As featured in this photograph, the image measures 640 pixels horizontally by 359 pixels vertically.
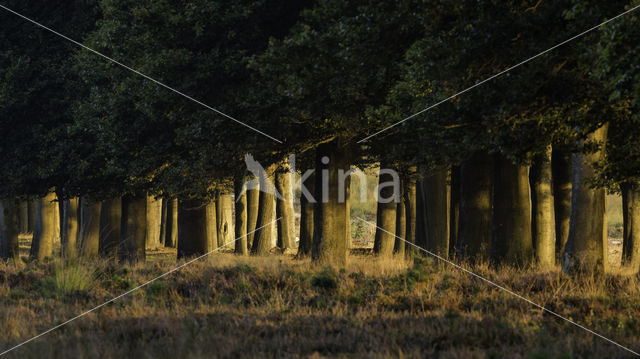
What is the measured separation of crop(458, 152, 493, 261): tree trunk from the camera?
64.0 ft

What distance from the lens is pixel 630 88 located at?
9.91m

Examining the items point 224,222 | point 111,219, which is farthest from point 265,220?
point 224,222

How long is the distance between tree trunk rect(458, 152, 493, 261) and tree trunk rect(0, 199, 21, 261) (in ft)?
67.7

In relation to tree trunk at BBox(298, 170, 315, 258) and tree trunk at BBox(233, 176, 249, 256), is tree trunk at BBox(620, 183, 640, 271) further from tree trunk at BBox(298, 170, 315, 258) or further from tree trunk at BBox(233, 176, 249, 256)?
tree trunk at BBox(233, 176, 249, 256)

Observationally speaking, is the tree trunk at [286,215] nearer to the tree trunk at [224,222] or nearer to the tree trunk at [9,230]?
the tree trunk at [224,222]

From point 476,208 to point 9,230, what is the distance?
70.5 ft

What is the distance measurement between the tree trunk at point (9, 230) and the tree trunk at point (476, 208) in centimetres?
2063

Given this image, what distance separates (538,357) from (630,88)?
15.3 feet

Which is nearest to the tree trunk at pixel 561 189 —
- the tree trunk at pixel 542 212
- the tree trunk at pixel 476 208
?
the tree trunk at pixel 542 212

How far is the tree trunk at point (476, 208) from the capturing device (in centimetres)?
1950

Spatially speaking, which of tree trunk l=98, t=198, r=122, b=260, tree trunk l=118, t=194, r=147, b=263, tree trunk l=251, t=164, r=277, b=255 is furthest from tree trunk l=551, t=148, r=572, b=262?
tree trunk l=98, t=198, r=122, b=260

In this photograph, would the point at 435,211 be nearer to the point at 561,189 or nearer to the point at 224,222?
the point at 561,189

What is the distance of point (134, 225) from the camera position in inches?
1104

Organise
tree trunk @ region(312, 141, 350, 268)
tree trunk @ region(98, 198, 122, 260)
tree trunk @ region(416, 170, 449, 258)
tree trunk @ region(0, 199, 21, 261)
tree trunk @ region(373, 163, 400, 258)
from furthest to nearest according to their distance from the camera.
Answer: tree trunk @ region(373, 163, 400, 258), tree trunk @ region(0, 199, 21, 261), tree trunk @ region(98, 198, 122, 260), tree trunk @ region(416, 170, 449, 258), tree trunk @ region(312, 141, 350, 268)
